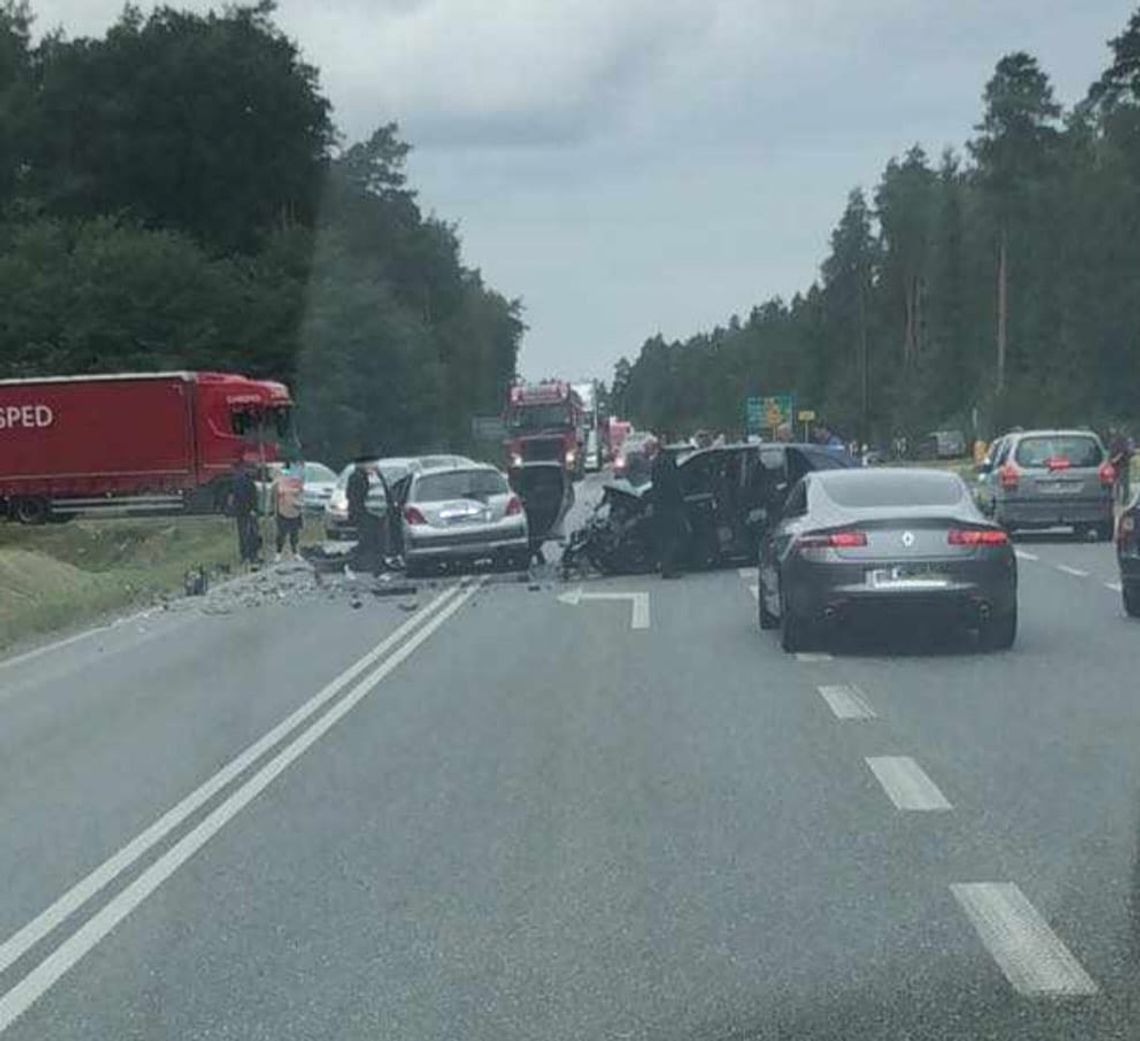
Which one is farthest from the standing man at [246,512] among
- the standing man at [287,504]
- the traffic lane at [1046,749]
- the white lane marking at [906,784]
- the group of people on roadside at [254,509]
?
the white lane marking at [906,784]

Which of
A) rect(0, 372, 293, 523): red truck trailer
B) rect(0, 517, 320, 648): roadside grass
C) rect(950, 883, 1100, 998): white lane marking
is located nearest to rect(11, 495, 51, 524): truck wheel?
rect(0, 372, 293, 523): red truck trailer

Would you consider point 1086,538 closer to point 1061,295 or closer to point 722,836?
point 722,836

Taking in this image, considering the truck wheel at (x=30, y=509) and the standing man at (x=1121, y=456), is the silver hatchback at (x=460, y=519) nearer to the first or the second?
the standing man at (x=1121, y=456)

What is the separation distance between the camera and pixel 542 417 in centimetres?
7419

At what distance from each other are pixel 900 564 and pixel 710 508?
12318mm

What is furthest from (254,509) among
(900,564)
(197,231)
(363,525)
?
(197,231)

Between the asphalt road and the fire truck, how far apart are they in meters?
52.3

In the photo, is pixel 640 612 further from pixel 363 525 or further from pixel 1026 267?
pixel 1026 267

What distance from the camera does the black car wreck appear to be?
1217 inches

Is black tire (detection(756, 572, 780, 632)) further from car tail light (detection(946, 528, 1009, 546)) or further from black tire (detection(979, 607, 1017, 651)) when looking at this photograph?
car tail light (detection(946, 528, 1009, 546))

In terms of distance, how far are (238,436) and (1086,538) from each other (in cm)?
2345

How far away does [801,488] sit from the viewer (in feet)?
68.1

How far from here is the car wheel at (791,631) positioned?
1966 cm

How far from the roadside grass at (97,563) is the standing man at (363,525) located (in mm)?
2684
